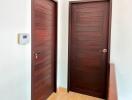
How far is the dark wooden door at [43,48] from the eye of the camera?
8.29ft

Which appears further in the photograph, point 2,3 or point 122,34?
point 122,34

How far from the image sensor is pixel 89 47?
3291mm

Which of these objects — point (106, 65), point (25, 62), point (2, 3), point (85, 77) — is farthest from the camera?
point (85, 77)

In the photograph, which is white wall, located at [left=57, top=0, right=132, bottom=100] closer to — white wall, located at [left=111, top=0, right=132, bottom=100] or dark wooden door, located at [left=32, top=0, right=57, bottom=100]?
white wall, located at [left=111, top=0, right=132, bottom=100]

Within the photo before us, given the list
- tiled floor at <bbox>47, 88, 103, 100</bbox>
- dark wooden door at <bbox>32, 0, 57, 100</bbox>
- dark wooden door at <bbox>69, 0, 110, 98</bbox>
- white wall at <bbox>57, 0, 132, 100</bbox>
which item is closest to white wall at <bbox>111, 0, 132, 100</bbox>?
white wall at <bbox>57, 0, 132, 100</bbox>

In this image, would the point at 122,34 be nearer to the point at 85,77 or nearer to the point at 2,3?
the point at 85,77

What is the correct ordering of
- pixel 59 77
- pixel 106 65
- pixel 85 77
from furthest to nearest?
pixel 59 77, pixel 85 77, pixel 106 65

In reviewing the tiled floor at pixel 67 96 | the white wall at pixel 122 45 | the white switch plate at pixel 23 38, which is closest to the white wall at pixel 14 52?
the white switch plate at pixel 23 38

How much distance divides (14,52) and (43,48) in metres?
1.01

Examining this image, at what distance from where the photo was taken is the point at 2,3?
164 cm

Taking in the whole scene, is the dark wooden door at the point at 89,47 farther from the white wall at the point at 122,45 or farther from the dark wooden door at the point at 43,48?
the dark wooden door at the point at 43,48

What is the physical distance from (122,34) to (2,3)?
226cm

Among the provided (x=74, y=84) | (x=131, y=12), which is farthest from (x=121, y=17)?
(x=74, y=84)

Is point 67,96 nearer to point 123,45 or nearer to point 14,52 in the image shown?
point 123,45
